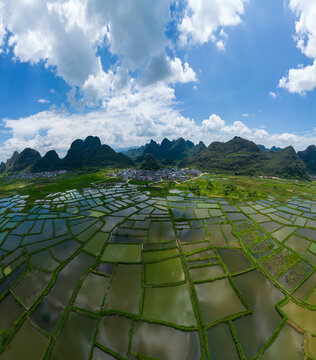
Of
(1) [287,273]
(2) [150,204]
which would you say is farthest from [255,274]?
(2) [150,204]

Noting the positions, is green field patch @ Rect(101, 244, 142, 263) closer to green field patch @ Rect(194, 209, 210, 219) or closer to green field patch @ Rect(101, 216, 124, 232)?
green field patch @ Rect(101, 216, 124, 232)

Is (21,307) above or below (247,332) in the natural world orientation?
above

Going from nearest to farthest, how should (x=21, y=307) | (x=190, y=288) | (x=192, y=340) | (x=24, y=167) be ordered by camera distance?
(x=192, y=340)
(x=21, y=307)
(x=190, y=288)
(x=24, y=167)

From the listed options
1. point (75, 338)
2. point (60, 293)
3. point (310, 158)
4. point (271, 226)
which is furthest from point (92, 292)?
point (310, 158)

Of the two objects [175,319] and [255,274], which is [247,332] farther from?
[255,274]

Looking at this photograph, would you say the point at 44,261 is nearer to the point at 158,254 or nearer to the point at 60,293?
the point at 60,293

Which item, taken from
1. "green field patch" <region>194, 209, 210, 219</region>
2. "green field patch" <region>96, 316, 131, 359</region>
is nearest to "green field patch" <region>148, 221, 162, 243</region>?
"green field patch" <region>194, 209, 210, 219</region>
